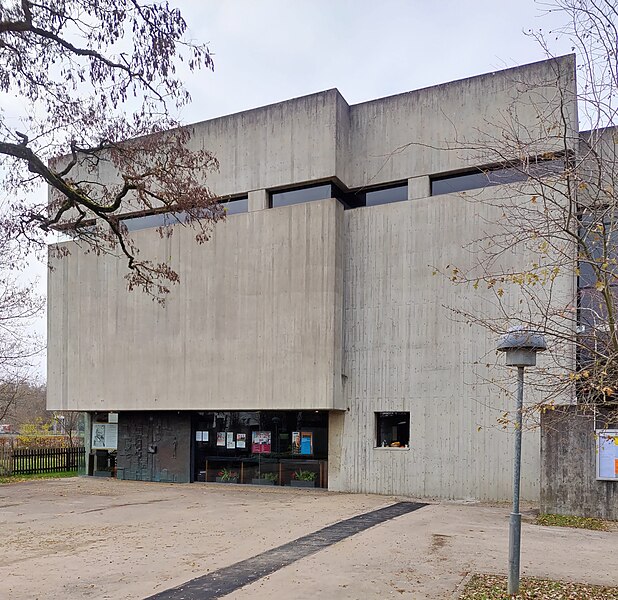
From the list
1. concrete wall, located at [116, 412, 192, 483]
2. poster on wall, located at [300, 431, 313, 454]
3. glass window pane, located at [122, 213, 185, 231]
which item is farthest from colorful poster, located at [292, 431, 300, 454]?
glass window pane, located at [122, 213, 185, 231]

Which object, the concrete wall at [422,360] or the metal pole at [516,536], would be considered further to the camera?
the concrete wall at [422,360]

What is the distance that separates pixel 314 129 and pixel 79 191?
10.6 m

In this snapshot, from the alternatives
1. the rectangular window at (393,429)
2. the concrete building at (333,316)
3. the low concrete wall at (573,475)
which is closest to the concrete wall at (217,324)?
the concrete building at (333,316)

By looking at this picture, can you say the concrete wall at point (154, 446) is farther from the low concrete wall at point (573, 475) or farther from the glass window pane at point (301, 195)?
the low concrete wall at point (573, 475)

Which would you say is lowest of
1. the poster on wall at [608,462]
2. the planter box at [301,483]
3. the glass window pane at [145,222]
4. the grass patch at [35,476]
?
the grass patch at [35,476]

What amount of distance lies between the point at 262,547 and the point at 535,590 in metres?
4.52

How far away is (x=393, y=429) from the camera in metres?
18.4

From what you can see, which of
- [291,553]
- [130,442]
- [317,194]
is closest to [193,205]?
[291,553]

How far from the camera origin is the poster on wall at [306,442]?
19531mm

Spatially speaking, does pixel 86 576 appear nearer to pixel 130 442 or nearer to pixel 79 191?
pixel 79 191

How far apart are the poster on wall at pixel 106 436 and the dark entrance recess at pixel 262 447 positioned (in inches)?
163

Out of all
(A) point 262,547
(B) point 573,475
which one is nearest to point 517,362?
(A) point 262,547

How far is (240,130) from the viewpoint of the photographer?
20.8 m

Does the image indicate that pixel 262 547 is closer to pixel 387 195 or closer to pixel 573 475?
pixel 573 475
